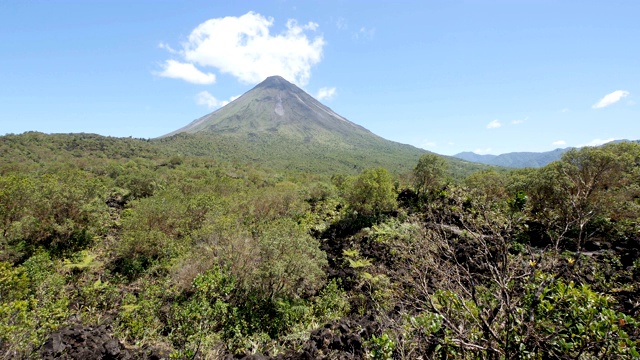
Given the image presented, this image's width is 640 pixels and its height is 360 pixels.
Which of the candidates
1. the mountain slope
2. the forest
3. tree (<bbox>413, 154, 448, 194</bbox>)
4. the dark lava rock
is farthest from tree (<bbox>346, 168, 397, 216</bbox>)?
the mountain slope

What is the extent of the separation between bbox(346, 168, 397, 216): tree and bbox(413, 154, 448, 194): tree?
3852mm

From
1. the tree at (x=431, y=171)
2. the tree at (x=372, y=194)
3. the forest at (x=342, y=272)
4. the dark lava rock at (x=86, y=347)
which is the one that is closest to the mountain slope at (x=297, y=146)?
the tree at (x=431, y=171)

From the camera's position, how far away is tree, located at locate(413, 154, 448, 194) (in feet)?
66.8

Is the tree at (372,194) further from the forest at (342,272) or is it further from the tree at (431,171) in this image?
the tree at (431,171)

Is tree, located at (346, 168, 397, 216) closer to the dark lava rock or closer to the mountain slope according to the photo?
the dark lava rock

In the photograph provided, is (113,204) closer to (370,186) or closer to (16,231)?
(16,231)

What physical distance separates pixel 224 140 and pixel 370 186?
4812 inches

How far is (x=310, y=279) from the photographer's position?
354 inches

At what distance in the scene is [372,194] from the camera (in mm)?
17797

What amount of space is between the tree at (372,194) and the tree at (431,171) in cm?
385

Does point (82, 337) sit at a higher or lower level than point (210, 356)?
higher

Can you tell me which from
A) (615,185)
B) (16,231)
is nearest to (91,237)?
(16,231)

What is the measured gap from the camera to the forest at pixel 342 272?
3156 mm

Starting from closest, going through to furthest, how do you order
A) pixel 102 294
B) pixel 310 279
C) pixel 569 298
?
pixel 569 298, pixel 310 279, pixel 102 294
